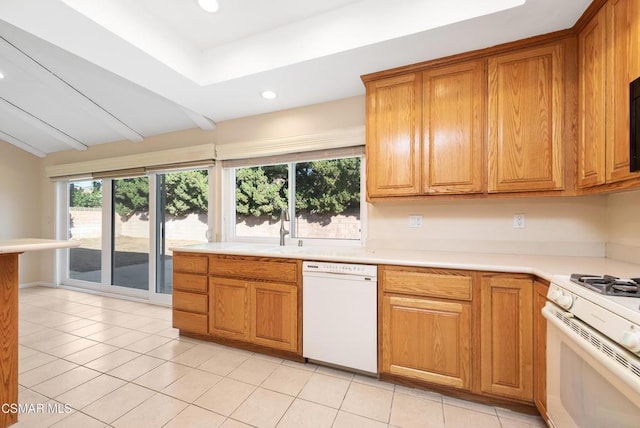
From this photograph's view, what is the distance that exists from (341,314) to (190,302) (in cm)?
154

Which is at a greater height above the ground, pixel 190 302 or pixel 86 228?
pixel 86 228

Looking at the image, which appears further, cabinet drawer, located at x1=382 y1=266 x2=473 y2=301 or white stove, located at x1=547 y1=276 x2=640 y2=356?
cabinet drawer, located at x1=382 y1=266 x2=473 y2=301

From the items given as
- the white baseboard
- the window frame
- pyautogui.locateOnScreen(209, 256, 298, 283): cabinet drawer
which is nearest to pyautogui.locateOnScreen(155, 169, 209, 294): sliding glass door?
the window frame

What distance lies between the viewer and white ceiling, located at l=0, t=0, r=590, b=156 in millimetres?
1701

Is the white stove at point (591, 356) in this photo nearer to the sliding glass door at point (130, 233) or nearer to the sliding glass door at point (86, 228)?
the sliding glass door at point (130, 233)

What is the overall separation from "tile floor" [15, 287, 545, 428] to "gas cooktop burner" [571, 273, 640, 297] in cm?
98

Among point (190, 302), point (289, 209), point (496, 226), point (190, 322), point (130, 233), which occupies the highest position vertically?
point (289, 209)

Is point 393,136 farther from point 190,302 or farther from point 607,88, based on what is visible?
point 190,302

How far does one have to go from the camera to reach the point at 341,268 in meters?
2.09

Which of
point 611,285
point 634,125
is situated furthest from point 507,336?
point 634,125

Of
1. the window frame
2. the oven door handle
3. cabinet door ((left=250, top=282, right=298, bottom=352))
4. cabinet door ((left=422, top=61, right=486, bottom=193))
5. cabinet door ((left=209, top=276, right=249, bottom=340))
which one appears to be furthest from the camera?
the window frame

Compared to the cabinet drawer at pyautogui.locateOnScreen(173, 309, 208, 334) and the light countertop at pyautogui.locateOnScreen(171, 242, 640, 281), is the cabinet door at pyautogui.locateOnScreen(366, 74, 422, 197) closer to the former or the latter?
the light countertop at pyautogui.locateOnScreen(171, 242, 640, 281)

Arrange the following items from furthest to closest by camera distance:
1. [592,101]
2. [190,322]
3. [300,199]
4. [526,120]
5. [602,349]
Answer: [300,199], [190,322], [526,120], [592,101], [602,349]

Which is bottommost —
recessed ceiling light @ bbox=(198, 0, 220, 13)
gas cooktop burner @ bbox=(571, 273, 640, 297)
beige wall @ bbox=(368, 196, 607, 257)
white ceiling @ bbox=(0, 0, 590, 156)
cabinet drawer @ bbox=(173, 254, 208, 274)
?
cabinet drawer @ bbox=(173, 254, 208, 274)
